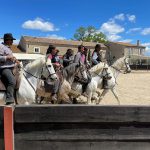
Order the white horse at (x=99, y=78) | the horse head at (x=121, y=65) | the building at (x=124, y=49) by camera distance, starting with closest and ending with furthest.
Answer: the white horse at (x=99, y=78)
the horse head at (x=121, y=65)
the building at (x=124, y=49)

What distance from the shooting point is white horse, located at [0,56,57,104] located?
344 inches

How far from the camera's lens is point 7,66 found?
8.44 meters

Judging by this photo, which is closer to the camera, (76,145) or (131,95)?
(76,145)

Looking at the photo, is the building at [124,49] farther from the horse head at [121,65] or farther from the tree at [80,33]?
the horse head at [121,65]

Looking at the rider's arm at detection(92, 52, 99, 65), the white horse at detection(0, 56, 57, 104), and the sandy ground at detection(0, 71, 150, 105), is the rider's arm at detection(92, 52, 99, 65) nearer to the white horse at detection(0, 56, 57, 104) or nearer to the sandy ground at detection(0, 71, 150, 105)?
the sandy ground at detection(0, 71, 150, 105)

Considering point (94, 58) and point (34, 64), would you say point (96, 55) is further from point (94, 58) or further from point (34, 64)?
point (34, 64)

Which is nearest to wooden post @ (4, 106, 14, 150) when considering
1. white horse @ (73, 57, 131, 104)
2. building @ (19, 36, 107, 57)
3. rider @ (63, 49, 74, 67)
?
white horse @ (73, 57, 131, 104)

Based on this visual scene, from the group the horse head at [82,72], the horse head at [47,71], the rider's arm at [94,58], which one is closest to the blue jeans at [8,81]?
the horse head at [47,71]

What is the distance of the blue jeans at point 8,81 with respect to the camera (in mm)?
8258

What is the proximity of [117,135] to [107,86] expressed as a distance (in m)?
9.07

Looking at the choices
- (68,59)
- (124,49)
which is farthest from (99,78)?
(124,49)

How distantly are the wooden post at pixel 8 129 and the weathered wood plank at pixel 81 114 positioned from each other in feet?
0.30

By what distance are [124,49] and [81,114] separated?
114217 millimetres

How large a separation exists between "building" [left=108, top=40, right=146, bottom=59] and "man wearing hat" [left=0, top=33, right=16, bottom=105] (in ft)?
312
